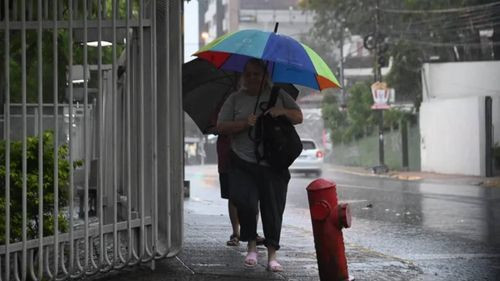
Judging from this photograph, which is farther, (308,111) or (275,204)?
(308,111)

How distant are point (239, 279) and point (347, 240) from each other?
338 centimetres

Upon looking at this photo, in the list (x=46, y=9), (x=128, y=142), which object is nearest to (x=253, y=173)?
(x=128, y=142)

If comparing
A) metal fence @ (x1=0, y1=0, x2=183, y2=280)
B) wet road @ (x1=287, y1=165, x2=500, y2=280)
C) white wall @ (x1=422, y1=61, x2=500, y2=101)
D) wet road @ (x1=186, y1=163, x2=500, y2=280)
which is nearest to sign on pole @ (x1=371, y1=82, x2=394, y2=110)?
white wall @ (x1=422, y1=61, x2=500, y2=101)

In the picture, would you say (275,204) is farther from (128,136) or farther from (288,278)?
(128,136)

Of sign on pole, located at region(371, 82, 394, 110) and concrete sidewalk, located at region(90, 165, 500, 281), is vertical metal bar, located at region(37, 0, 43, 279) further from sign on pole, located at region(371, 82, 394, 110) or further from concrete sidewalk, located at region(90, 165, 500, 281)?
sign on pole, located at region(371, 82, 394, 110)

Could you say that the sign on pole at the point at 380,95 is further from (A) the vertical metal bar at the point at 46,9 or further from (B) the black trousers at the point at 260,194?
(A) the vertical metal bar at the point at 46,9

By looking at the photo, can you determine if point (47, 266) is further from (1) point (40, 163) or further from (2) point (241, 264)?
(2) point (241, 264)

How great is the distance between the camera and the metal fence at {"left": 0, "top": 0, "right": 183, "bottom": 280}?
502 cm

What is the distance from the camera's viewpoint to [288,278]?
5.68 meters

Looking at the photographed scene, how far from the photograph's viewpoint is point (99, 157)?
17.8ft

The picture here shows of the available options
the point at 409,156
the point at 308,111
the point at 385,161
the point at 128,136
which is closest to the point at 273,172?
the point at 128,136

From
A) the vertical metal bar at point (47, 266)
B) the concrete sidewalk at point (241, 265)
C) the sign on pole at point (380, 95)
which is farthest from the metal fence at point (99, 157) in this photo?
the sign on pole at point (380, 95)

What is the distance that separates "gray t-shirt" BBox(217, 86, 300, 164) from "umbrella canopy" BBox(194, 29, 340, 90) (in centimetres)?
26

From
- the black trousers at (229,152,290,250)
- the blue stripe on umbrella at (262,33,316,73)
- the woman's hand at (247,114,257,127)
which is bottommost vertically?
the black trousers at (229,152,290,250)
